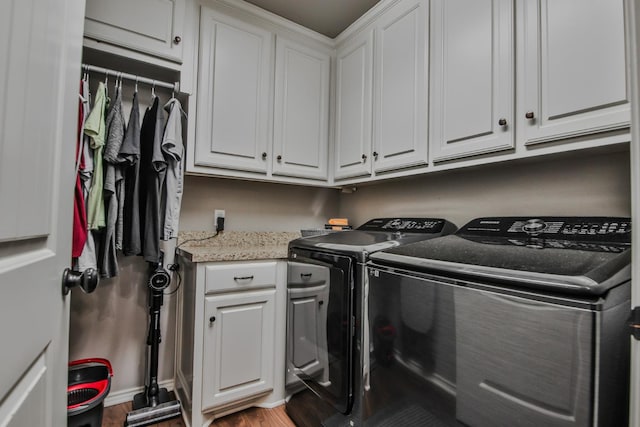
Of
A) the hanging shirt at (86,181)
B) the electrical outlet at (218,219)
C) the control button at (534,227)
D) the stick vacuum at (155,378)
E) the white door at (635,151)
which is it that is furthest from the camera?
the electrical outlet at (218,219)

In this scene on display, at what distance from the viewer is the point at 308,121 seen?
2.20 m

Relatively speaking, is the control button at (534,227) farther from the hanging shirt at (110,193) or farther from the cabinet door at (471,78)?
the hanging shirt at (110,193)

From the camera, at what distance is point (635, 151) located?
49cm

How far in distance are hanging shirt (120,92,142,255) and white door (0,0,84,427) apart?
36.9 inches

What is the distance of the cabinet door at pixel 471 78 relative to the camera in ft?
4.16

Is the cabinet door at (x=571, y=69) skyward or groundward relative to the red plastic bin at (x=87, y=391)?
skyward

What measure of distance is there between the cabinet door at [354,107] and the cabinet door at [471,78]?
51 cm

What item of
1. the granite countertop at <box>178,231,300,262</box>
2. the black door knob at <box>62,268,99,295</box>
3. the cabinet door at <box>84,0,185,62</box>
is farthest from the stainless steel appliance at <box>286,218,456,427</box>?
the cabinet door at <box>84,0,185,62</box>

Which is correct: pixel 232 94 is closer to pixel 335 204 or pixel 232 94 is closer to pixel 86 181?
pixel 86 181

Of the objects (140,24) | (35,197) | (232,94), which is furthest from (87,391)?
(140,24)

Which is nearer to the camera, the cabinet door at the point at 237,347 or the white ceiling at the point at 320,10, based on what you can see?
the cabinet door at the point at 237,347

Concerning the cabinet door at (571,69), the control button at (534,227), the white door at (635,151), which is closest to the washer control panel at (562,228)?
the control button at (534,227)

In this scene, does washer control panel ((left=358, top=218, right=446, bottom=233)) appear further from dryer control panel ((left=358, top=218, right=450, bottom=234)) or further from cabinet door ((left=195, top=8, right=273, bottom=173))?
cabinet door ((left=195, top=8, right=273, bottom=173))

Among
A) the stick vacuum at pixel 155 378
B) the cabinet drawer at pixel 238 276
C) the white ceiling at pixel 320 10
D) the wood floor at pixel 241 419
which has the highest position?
the white ceiling at pixel 320 10
